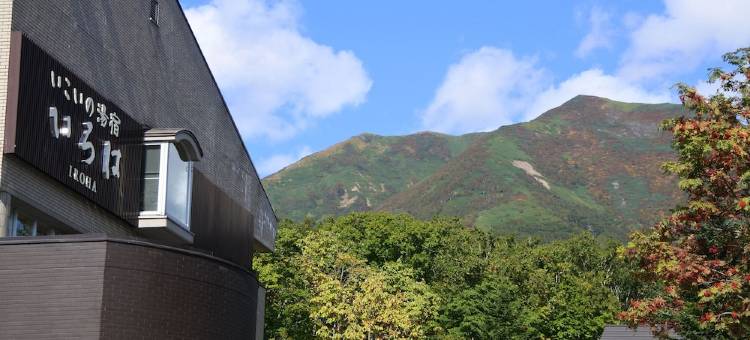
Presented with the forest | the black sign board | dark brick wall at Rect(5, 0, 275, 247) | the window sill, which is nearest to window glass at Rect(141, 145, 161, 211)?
the black sign board

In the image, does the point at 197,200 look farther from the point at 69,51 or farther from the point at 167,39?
the point at 69,51

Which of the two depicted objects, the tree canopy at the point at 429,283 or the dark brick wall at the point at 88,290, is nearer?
the dark brick wall at the point at 88,290

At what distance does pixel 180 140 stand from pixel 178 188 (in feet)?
4.34

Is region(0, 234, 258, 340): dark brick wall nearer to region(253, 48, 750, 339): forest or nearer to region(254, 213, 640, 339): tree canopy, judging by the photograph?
region(253, 48, 750, 339): forest

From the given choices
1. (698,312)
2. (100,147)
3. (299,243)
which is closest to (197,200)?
(100,147)

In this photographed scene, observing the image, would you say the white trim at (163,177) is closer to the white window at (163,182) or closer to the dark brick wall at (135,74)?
the white window at (163,182)

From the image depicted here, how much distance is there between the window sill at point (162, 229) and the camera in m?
25.9

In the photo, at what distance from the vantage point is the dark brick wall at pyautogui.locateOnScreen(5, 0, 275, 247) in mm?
22094

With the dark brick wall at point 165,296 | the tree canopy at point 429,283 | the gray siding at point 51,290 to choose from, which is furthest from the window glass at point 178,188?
the tree canopy at point 429,283

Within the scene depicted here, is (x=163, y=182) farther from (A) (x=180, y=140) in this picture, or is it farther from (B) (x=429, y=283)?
(B) (x=429, y=283)

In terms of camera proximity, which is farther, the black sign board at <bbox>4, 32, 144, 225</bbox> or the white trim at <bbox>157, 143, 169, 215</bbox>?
the white trim at <bbox>157, 143, 169, 215</bbox>

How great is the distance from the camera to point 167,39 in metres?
30.1

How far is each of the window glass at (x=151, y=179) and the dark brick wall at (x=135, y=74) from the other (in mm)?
853

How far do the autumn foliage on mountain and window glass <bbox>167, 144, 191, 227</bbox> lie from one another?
1144 centimetres
